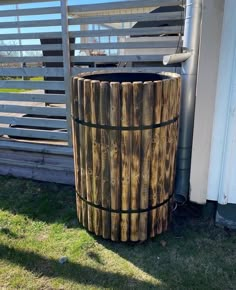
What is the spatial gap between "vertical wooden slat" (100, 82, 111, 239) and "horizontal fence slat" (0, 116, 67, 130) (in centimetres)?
108

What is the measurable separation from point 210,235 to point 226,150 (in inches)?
25.9

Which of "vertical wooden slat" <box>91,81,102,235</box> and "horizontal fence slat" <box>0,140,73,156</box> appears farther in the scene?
"horizontal fence slat" <box>0,140,73,156</box>

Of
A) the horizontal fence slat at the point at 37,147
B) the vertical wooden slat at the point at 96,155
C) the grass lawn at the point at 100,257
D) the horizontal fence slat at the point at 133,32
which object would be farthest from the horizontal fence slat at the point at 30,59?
the grass lawn at the point at 100,257

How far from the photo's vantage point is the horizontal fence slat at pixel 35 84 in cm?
279

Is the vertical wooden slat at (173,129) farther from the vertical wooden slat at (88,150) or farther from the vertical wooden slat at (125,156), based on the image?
the vertical wooden slat at (88,150)

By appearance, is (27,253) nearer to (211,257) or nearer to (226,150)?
(211,257)

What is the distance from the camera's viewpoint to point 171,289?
171 cm

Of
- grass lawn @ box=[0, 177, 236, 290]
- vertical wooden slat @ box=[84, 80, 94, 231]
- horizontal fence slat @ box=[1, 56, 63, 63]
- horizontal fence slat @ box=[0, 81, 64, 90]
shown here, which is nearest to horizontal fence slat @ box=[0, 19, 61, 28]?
horizontal fence slat @ box=[1, 56, 63, 63]

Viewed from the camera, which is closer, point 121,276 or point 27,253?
point 121,276

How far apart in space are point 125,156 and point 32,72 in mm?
1573

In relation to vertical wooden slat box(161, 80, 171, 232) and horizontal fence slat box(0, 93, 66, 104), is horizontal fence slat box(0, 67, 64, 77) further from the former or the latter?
vertical wooden slat box(161, 80, 171, 232)

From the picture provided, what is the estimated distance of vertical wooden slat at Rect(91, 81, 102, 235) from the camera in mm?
1783

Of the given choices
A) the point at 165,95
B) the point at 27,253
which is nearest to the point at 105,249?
the point at 27,253

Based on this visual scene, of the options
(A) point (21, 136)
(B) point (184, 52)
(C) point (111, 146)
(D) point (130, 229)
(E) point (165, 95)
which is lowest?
(D) point (130, 229)
